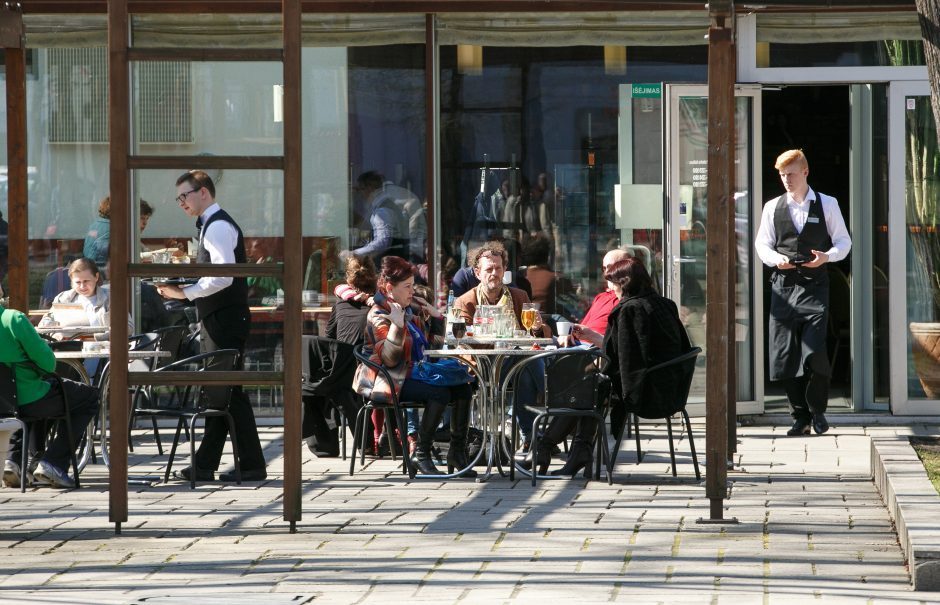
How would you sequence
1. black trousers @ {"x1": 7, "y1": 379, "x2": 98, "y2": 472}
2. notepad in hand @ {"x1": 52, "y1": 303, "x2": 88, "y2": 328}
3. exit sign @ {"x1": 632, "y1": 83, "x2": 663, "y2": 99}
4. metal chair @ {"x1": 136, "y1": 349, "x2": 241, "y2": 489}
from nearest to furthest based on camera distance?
metal chair @ {"x1": 136, "y1": 349, "x2": 241, "y2": 489}
black trousers @ {"x1": 7, "y1": 379, "x2": 98, "y2": 472}
notepad in hand @ {"x1": 52, "y1": 303, "x2": 88, "y2": 328}
exit sign @ {"x1": 632, "y1": 83, "x2": 663, "y2": 99}

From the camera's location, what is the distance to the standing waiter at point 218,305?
8141mm

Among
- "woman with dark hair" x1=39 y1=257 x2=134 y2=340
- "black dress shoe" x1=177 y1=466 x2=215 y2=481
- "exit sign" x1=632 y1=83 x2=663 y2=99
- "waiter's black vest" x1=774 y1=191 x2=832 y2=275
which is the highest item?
"exit sign" x1=632 y1=83 x2=663 y2=99

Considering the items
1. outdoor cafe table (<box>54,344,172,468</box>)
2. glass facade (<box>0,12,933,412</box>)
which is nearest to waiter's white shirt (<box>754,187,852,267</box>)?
glass facade (<box>0,12,933,412</box>)

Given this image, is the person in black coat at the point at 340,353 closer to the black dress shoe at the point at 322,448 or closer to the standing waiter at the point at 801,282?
the black dress shoe at the point at 322,448

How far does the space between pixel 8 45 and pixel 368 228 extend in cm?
361

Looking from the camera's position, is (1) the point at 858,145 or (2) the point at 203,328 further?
(1) the point at 858,145

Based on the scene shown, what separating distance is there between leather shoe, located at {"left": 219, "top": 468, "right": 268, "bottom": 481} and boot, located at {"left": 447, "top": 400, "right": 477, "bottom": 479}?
1.04 m

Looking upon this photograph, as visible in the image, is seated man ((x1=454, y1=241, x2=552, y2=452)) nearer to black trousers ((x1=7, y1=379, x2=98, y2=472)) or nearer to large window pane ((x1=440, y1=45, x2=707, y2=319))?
large window pane ((x1=440, y1=45, x2=707, y2=319))

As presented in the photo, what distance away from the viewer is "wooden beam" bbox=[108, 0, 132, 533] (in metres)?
6.72

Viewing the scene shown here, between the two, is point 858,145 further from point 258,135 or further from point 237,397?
point 237,397

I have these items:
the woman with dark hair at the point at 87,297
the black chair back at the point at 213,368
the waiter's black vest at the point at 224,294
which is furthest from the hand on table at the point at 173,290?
the woman with dark hair at the point at 87,297

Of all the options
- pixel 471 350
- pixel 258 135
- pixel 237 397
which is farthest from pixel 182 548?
pixel 258 135

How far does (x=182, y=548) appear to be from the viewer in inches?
253

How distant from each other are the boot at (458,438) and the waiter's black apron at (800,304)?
2668mm
